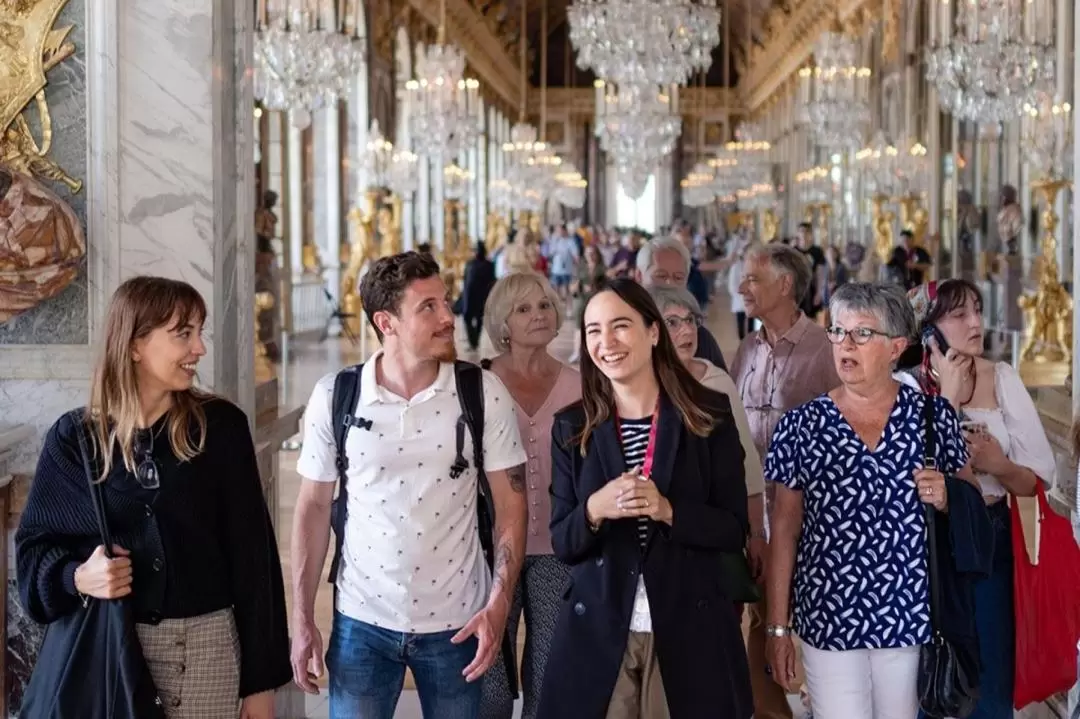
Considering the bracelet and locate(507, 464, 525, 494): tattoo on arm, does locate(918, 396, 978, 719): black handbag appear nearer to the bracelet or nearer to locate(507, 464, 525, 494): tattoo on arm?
the bracelet

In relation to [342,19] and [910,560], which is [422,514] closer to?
[910,560]

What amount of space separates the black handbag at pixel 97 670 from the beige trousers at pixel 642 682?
976mm

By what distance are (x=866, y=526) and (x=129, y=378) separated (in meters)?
1.73

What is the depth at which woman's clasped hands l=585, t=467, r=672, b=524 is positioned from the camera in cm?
330

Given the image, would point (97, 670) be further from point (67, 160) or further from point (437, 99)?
point (437, 99)

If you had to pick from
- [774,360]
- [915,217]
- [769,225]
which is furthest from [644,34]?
[769,225]

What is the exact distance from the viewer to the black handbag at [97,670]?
307 centimetres

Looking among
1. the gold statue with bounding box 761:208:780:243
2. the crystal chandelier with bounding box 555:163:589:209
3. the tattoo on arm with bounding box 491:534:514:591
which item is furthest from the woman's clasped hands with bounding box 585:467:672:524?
the crystal chandelier with bounding box 555:163:589:209

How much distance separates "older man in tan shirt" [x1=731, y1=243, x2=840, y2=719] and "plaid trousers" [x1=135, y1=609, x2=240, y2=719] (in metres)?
2.22

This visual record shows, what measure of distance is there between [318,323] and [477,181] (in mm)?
19049

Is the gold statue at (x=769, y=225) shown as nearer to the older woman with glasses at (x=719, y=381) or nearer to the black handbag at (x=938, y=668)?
the older woman with glasses at (x=719, y=381)

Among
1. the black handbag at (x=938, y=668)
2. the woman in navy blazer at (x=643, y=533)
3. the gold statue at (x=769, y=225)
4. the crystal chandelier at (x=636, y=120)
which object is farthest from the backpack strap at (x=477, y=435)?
the gold statue at (x=769, y=225)

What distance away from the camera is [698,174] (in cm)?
3956

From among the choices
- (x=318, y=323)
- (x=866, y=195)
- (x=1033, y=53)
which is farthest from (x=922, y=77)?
(x=1033, y=53)
